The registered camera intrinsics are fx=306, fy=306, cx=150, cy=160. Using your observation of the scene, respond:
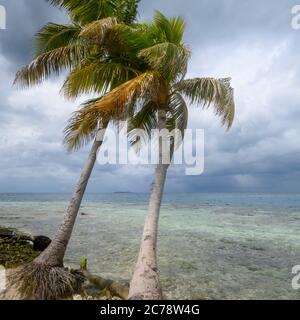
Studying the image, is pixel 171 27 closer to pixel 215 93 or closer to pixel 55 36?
pixel 215 93

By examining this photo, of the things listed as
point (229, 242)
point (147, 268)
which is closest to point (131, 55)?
point (147, 268)

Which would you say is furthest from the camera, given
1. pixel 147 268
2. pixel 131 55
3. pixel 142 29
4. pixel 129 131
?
pixel 129 131

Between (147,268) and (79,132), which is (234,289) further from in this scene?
(79,132)

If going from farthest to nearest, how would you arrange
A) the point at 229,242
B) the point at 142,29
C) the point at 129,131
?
1. the point at 229,242
2. the point at 129,131
3. the point at 142,29

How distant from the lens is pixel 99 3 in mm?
9312

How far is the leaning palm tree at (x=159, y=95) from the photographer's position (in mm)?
6672

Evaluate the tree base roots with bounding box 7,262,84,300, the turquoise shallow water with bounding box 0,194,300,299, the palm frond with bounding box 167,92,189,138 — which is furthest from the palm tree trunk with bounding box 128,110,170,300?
the turquoise shallow water with bounding box 0,194,300,299

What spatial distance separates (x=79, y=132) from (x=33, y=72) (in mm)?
2537

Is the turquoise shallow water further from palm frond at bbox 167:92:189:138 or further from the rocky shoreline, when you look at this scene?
palm frond at bbox 167:92:189:138

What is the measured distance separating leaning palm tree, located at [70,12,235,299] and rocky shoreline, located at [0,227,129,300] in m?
1.41

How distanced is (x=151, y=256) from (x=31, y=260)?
4.08 meters

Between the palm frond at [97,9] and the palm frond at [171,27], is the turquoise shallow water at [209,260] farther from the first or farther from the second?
the palm frond at [97,9]

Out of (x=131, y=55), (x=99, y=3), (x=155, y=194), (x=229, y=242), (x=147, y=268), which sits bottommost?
(x=229, y=242)

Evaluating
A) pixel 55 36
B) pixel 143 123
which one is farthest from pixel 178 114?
pixel 55 36
